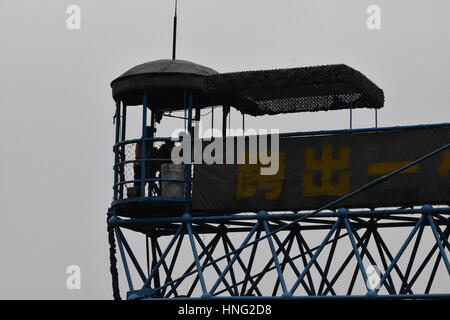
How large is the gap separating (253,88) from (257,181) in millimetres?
2597

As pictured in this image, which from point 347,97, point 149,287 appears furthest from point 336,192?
point 149,287

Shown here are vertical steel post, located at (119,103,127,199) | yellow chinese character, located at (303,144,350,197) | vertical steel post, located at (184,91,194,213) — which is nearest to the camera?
yellow chinese character, located at (303,144,350,197)

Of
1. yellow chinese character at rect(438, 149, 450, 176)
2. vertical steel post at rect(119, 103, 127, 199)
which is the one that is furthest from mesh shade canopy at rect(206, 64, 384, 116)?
yellow chinese character at rect(438, 149, 450, 176)

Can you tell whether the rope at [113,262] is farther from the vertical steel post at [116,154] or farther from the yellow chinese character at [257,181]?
the yellow chinese character at [257,181]

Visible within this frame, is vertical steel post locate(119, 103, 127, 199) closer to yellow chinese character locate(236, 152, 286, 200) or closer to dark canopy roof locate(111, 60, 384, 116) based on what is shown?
dark canopy roof locate(111, 60, 384, 116)

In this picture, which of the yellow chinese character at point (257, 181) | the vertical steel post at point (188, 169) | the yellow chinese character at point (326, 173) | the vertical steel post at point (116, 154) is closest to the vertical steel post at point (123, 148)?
the vertical steel post at point (116, 154)

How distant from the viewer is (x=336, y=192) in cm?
3731

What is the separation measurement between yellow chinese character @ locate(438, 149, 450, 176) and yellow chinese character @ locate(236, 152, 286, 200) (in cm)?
443

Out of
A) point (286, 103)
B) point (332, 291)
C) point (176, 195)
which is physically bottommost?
point (332, 291)

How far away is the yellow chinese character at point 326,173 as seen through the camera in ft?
122

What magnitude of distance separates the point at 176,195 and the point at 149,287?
2.75 metres

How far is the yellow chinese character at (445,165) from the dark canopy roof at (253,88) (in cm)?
308

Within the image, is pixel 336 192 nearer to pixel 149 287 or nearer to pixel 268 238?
pixel 268 238

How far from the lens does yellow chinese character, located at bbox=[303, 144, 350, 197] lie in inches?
1469
